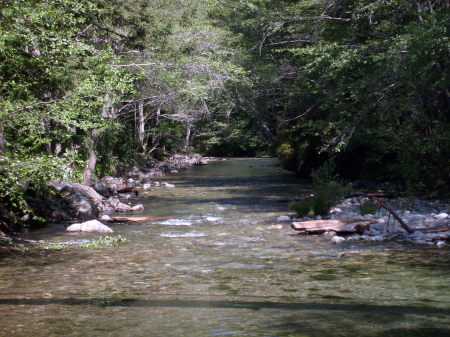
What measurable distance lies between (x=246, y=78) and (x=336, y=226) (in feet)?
36.9

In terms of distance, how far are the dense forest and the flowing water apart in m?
1.61

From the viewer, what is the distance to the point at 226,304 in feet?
22.1

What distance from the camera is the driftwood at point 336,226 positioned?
11672 mm

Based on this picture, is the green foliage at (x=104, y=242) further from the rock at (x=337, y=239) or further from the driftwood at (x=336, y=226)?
the rock at (x=337, y=239)

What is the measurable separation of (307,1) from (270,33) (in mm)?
1779

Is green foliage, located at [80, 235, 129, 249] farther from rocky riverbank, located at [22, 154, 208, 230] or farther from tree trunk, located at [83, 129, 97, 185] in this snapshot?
tree trunk, located at [83, 129, 97, 185]

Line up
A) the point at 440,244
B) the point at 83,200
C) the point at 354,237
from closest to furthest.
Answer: the point at 440,244
the point at 354,237
the point at 83,200

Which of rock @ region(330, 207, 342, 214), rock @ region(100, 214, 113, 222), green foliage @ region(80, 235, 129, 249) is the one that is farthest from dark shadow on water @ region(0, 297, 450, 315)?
rock @ region(330, 207, 342, 214)

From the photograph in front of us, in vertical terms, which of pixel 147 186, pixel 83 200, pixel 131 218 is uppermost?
pixel 83 200

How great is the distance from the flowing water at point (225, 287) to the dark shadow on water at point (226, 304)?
0.04ft

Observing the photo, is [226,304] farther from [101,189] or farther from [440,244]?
[101,189]

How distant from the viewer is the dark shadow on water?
20.6 feet

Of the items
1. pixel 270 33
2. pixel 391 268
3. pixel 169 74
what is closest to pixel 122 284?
pixel 391 268

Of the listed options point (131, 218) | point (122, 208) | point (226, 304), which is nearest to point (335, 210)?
point (131, 218)
